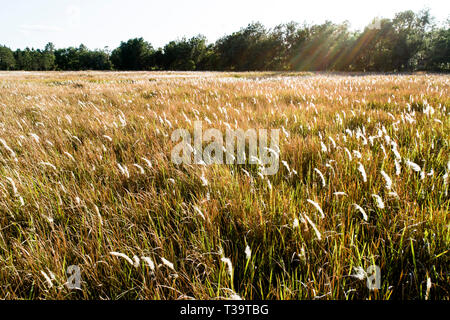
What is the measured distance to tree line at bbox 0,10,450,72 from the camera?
56.8m

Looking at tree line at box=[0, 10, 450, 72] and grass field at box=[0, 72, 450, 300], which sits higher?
tree line at box=[0, 10, 450, 72]

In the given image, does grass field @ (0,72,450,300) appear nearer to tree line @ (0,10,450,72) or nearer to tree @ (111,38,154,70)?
tree line @ (0,10,450,72)

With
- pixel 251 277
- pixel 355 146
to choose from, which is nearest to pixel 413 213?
pixel 251 277

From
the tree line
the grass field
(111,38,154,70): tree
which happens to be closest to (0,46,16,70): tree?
the tree line

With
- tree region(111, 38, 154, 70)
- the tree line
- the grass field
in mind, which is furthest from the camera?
tree region(111, 38, 154, 70)

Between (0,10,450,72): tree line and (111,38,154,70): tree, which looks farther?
(111,38,154,70): tree

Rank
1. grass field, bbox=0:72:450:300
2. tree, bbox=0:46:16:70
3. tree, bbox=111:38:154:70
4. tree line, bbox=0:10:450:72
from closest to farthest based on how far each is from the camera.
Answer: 1. grass field, bbox=0:72:450:300
2. tree line, bbox=0:10:450:72
3. tree, bbox=111:38:154:70
4. tree, bbox=0:46:16:70

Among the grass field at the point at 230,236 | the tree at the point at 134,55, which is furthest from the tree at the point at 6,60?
the grass field at the point at 230,236

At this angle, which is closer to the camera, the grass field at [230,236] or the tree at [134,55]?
the grass field at [230,236]

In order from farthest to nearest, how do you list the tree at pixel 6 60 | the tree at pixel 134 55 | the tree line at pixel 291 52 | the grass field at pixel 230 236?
the tree at pixel 6 60, the tree at pixel 134 55, the tree line at pixel 291 52, the grass field at pixel 230 236

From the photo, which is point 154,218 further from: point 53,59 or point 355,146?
point 53,59

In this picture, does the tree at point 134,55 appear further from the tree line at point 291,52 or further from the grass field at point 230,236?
the grass field at point 230,236

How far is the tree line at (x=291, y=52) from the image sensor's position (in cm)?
5681

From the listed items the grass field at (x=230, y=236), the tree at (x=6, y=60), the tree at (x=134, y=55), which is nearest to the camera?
the grass field at (x=230, y=236)
